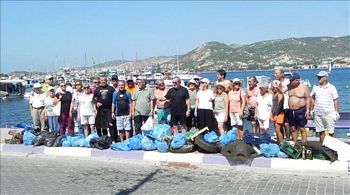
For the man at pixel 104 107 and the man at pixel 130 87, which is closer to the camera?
the man at pixel 104 107

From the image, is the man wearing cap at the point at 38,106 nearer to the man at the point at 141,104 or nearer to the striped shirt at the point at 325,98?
the man at the point at 141,104

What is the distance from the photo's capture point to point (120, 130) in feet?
37.7

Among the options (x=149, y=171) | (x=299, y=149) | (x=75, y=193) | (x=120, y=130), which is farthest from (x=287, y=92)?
(x=75, y=193)

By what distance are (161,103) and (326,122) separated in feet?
14.5

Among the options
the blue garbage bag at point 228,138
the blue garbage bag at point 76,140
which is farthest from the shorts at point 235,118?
the blue garbage bag at point 76,140

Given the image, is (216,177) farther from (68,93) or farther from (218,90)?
(68,93)

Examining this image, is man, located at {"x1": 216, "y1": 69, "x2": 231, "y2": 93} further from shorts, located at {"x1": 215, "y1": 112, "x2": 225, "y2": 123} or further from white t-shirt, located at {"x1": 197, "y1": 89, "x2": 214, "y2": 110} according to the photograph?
shorts, located at {"x1": 215, "y1": 112, "x2": 225, "y2": 123}

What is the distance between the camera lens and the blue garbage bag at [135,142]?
1073 centimetres

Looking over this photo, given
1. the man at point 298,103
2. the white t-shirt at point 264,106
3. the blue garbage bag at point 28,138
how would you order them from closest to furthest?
the man at point 298,103
the white t-shirt at point 264,106
the blue garbage bag at point 28,138

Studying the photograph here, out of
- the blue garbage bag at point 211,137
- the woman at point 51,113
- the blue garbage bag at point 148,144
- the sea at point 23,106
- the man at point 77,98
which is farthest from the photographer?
the sea at point 23,106

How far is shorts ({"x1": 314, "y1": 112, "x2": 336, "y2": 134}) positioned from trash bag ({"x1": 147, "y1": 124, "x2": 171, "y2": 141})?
3.69 meters

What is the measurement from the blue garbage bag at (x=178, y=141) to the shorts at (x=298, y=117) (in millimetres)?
2607

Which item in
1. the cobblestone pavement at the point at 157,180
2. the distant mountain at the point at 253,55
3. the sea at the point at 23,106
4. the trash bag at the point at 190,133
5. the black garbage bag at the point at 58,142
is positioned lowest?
the sea at the point at 23,106

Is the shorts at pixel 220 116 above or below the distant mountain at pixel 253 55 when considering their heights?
below
